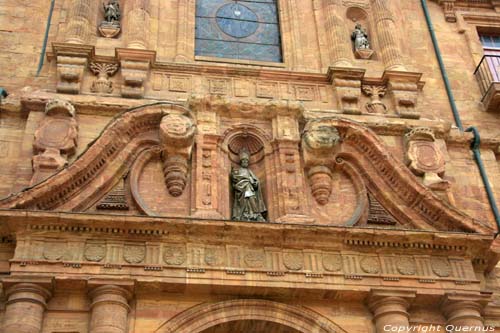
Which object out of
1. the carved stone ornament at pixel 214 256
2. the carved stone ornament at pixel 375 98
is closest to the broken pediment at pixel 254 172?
the carved stone ornament at pixel 214 256

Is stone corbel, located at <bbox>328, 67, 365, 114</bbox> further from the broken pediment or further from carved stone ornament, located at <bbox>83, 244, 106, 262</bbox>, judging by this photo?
carved stone ornament, located at <bbox>83, 244, 106, 262</bbox>

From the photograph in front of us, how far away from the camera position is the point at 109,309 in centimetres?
976

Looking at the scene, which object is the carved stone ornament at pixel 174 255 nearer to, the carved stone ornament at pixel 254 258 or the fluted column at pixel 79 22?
the carved stone ornament at pixel 254 258

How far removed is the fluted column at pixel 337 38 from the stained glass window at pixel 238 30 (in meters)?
1.11

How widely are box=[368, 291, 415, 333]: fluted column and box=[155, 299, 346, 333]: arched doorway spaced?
24.0 inches

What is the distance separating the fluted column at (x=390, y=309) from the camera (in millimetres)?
10312

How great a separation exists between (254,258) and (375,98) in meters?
4.58

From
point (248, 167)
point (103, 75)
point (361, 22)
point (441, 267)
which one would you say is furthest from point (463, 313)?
point (103, 75)

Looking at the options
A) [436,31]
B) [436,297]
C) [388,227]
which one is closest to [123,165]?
[388,227]

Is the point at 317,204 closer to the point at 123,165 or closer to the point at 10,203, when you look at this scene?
the point at 123,165

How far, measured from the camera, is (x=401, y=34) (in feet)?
49.3

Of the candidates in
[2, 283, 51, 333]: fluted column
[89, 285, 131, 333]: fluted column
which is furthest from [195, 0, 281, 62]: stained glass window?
[2, 283, 51, 333]: fluted column

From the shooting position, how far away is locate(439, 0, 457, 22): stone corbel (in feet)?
52.2

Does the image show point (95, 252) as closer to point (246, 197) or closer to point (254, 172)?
point (246, 197)
